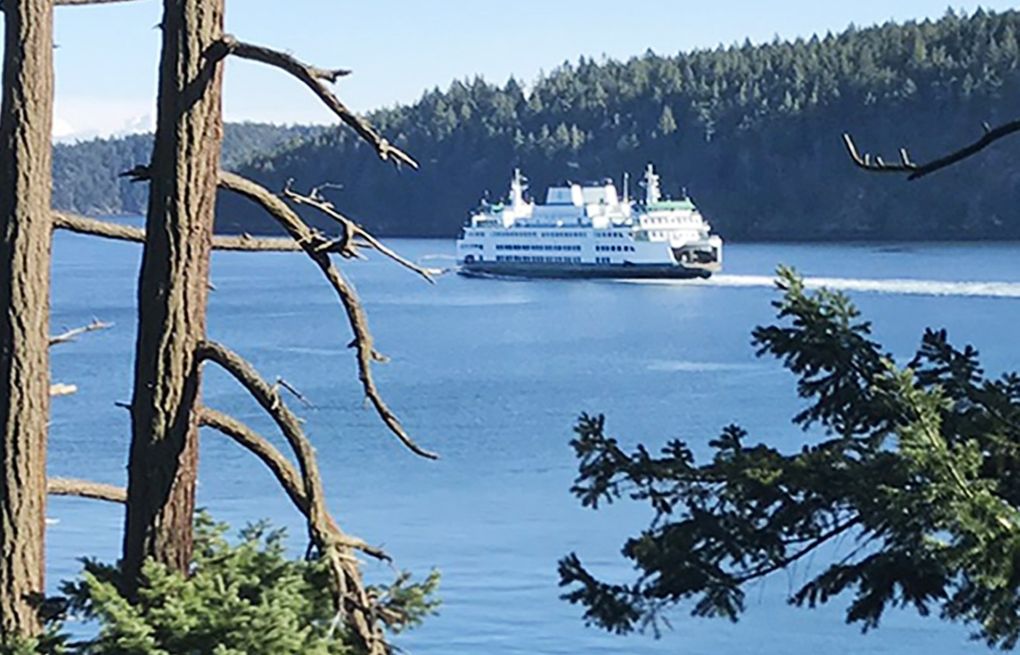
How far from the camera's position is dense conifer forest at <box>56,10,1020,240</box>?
50688 millimetres

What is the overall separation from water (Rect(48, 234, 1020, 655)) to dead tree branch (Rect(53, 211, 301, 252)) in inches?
25.9

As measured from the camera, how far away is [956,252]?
43.5m

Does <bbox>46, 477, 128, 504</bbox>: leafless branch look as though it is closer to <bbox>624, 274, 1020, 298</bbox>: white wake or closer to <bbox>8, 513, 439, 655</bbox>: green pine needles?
<bbox>8, 513, 439, 655</bbox>: green pine needles

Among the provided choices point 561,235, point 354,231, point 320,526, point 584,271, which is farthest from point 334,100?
point 561,235

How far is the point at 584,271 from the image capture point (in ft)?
123

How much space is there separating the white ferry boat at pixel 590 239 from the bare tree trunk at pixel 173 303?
32946mm

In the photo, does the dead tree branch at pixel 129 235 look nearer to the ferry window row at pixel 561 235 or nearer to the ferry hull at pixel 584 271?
the ferry hull at pixel 584 271

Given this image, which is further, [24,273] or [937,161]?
[24,273]

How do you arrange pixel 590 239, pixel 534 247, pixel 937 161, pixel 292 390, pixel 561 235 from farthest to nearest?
pixel 534 247
pixel 561 235
pixel 590 239
pixel 292 390
pixel 937 161

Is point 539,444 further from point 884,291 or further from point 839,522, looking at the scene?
point 884,291

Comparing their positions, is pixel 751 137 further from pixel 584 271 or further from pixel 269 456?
pixel 269 456

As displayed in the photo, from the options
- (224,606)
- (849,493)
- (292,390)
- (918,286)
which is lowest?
(918,286)

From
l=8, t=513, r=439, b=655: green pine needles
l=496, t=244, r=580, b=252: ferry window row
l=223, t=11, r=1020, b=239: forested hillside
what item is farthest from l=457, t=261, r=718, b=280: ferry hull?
l=8, t=513, r=439, b=655: green pine needles

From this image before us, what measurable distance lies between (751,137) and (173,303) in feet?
178
